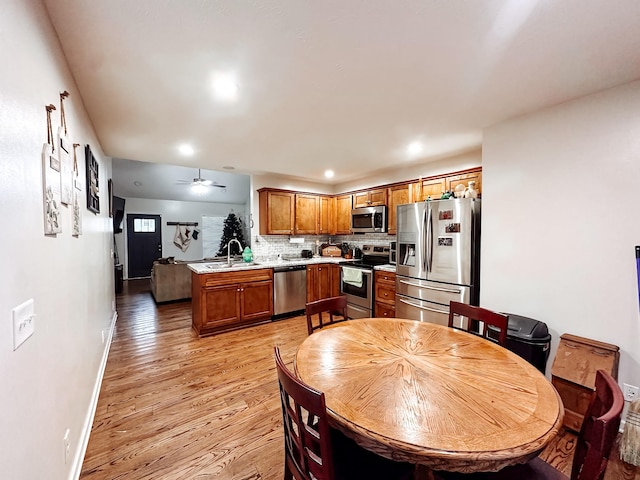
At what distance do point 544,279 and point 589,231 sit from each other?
49 cm

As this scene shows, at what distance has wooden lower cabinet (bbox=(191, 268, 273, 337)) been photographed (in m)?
3.62

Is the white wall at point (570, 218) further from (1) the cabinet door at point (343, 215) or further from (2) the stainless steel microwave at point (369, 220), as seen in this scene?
(1) the cabinet door at point (343, 215)

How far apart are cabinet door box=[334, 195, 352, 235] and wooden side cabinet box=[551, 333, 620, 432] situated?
351 cm

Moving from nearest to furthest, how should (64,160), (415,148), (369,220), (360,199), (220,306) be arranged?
(64,160)
(415,148)
(220,306)
(369,220)
(360,199)

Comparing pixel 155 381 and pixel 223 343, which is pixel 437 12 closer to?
pixel 155 381

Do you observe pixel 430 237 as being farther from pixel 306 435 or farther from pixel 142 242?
pixel 142 242

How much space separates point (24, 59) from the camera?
3.42ft

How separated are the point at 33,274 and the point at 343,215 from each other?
4.55m

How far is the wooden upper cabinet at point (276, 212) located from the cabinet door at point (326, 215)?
0.62 metres

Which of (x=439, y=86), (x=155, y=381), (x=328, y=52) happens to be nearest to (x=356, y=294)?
(x=155, y=381)

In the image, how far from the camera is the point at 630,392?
6.18ft

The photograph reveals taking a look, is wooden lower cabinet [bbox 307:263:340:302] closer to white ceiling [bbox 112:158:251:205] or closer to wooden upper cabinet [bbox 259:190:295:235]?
wooden upper cabinet [bbox 259:190:295:235]

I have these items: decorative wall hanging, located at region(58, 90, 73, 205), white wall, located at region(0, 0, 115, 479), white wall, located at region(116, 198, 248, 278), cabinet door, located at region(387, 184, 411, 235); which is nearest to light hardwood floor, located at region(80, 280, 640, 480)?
white wall, located at region(0, 0, 115, 479)

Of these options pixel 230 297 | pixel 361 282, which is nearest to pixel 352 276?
pixel 361 282
